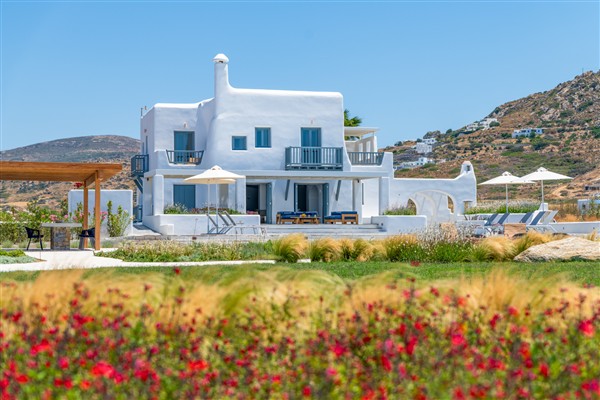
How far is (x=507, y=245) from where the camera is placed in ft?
52.9

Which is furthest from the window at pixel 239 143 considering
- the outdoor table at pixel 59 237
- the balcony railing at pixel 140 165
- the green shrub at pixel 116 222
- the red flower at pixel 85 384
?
the red flower at pixel 85 384

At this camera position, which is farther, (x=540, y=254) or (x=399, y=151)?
(x=399, y=151)

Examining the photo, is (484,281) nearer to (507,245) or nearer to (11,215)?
(507,245)

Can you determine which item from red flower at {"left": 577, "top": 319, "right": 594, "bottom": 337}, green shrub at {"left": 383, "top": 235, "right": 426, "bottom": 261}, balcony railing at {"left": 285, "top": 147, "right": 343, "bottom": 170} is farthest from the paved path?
balcony railing at {"left": 285, "top": 147, "right": 343, "bottom": 170}

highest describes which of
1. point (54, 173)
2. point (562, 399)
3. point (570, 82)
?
point (570, 82)

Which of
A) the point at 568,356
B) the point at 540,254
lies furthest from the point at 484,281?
the point at 540,254

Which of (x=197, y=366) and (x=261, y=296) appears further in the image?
(x=261, y=296)

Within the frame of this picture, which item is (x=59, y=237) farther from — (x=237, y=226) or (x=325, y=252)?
(x=325, y=252)

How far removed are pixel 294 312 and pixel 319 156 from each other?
25606 mm

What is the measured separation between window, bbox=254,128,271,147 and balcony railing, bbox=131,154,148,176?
5152 mm

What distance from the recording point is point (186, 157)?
31.8 m

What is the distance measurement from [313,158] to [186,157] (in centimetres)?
503

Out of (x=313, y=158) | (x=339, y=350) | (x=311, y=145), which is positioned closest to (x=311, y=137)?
(x=311, y=145)

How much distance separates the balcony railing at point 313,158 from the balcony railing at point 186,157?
351cm
